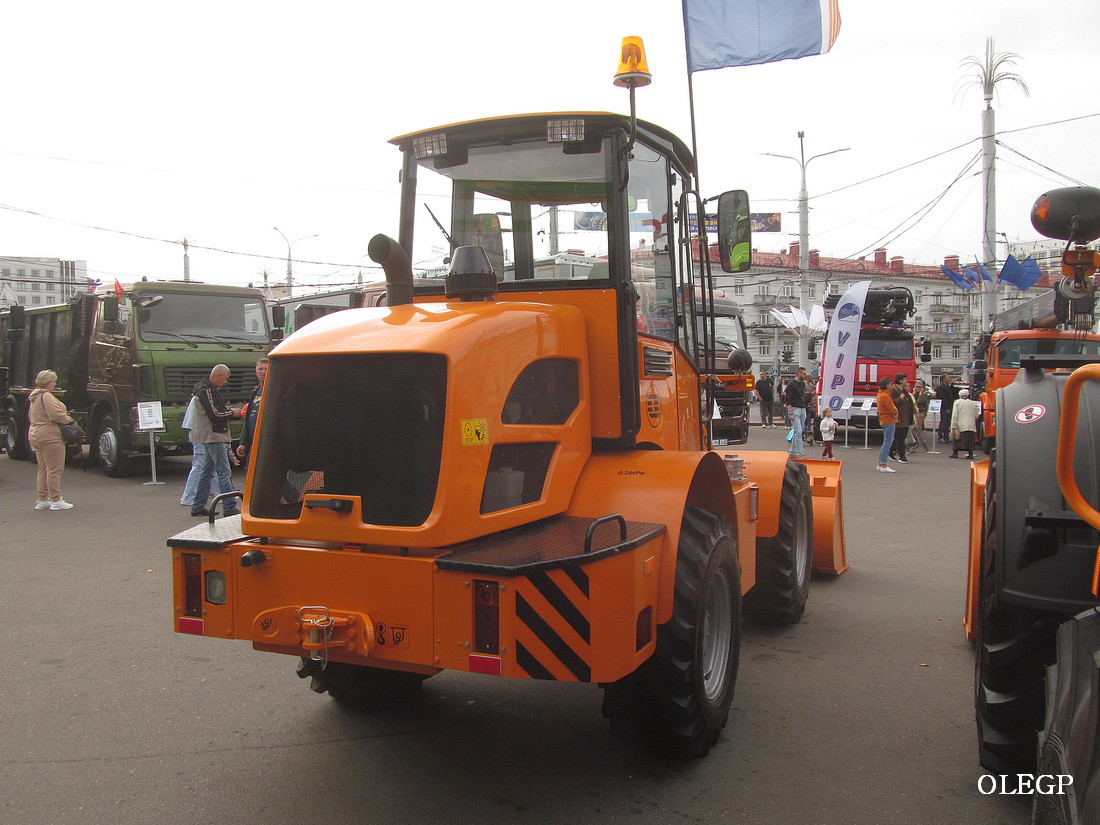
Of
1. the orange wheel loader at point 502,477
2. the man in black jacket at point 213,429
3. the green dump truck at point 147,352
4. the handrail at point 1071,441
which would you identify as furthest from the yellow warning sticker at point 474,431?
the green dump truck at point 147,352

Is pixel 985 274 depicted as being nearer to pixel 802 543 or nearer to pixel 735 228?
pixel 802 543

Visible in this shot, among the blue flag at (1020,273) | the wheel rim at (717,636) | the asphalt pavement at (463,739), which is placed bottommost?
the asphalt pavement at (463,739)

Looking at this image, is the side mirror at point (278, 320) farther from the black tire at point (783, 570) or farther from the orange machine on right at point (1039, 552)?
the orange machine on right at point (1039, 552)

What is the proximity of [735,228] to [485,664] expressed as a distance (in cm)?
283

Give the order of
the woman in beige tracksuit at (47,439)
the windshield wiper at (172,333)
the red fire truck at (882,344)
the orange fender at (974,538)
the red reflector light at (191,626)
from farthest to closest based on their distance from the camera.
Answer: the red fire truck at (882,344), the windshield wiper at (172,333), the woman in beige tracksuit at (47,439), the orange fender at (974,538), the red reflector light at (191,626)

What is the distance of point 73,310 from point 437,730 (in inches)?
555

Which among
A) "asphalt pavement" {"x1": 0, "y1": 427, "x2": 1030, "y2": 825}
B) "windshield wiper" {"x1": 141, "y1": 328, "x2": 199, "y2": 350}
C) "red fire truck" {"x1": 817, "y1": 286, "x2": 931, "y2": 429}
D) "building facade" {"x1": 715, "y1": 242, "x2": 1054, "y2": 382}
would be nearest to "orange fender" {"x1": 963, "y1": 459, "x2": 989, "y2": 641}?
"asphalt pavement" {"x1": 0, "y1": 427, "x2": 1030, "y2": 825}

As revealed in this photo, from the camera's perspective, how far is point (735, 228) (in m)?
4.80

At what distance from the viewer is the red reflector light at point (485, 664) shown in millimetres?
3188

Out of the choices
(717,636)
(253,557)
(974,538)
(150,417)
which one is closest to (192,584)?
(253,557)

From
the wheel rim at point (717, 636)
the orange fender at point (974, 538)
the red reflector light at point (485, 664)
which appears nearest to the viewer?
the red reflector light at point (485, 664)

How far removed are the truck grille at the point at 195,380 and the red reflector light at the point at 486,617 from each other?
11002mm

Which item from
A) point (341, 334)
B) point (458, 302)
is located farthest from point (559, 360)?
point (341, 334)

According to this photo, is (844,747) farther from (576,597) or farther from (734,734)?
(576,597)
